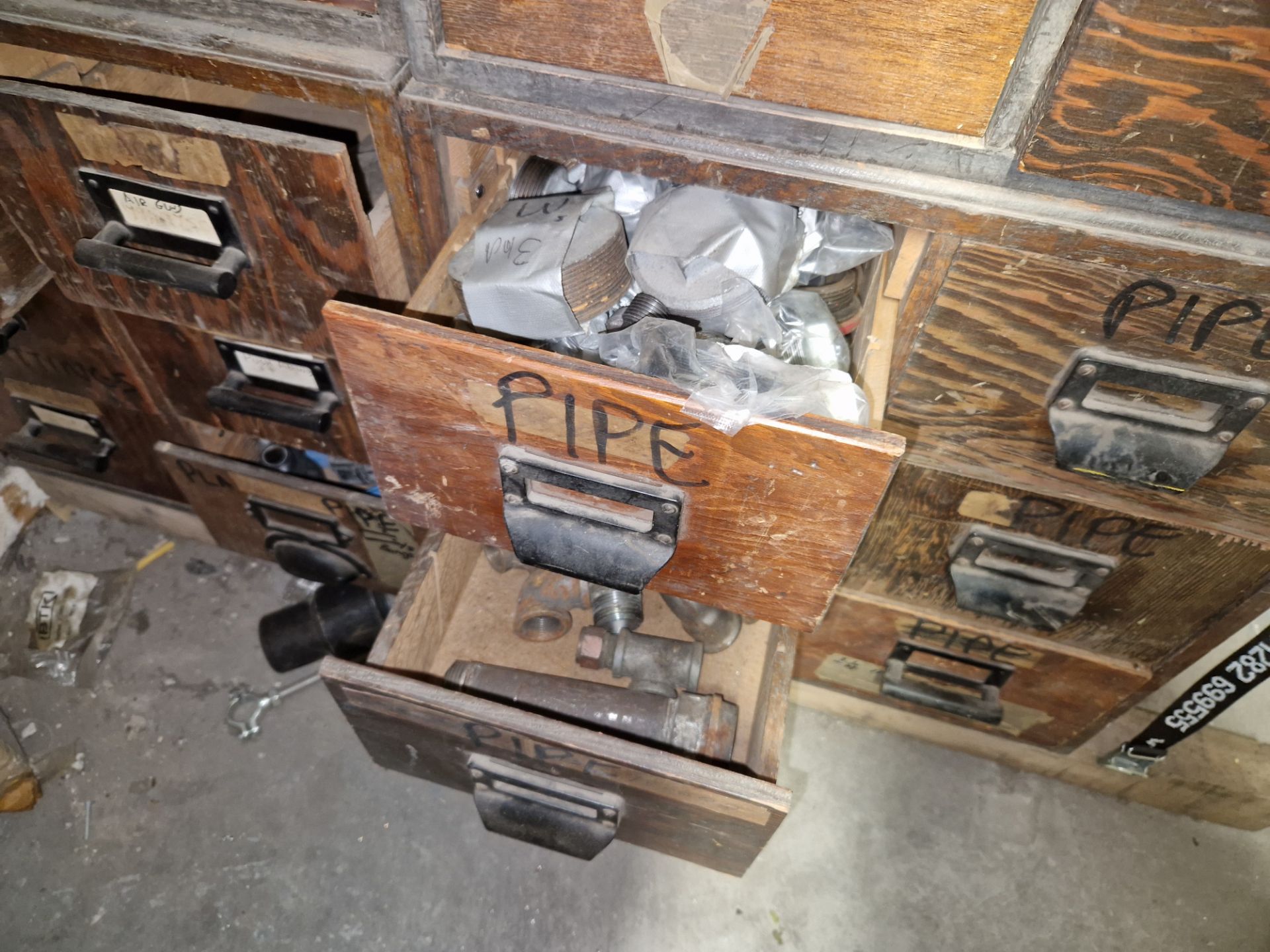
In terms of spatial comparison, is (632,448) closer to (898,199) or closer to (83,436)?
(898,199)

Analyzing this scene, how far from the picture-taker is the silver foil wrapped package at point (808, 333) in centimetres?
93

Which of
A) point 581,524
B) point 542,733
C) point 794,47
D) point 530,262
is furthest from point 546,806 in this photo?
point 794,47

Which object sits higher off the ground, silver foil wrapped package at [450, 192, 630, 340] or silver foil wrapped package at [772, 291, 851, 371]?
silver foil wrapped package at [450, 192, 630, 340]

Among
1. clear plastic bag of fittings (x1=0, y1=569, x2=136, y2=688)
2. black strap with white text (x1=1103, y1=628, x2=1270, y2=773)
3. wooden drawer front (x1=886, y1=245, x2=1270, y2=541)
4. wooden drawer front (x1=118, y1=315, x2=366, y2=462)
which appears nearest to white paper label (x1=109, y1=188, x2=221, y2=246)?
wooden drawer front (x1=118, y1=315, x2=366, y2=462)

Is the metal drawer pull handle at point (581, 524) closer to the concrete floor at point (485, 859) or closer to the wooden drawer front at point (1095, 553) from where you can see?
the wooden drawer front at point (1095, 553)

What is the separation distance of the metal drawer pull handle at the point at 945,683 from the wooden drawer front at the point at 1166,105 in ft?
2.63

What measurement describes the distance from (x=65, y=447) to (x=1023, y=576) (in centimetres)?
165

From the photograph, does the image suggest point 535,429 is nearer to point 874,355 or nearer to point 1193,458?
point 874,355

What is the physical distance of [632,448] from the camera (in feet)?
2.38

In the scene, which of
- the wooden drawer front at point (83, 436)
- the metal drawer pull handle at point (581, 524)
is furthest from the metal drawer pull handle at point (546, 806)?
the wooden drawer front at point (83, 436)

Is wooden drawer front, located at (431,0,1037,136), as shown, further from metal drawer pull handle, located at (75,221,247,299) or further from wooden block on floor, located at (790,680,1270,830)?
wooden block on floor, located at (790,680,1270,830)

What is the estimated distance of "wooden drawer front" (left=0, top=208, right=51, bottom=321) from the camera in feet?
3.57

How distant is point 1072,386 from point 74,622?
1.74 meters

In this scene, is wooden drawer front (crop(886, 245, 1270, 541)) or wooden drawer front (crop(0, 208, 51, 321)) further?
wooden drawer front (crop(0, 208, 51, 321))
